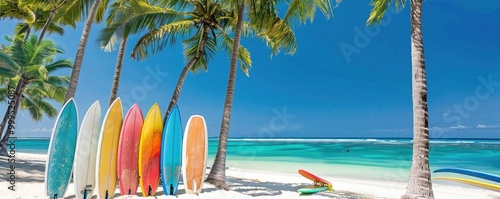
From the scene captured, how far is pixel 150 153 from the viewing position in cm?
498

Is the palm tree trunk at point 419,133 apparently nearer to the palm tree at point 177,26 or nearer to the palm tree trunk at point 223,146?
the palm tree trunk at point 223,146

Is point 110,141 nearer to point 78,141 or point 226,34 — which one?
point 78,141

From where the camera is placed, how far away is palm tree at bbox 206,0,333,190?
248 inches

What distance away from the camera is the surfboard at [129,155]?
4811 millimetres

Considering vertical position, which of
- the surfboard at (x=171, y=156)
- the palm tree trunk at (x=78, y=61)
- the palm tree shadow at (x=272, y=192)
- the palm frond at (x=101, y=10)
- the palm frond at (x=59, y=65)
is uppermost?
the palm frond at (x=101, y=10)

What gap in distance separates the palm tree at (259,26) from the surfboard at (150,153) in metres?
1.44

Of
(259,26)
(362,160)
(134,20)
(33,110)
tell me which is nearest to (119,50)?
(134,20)

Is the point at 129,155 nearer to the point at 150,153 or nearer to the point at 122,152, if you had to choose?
the point at 122,152

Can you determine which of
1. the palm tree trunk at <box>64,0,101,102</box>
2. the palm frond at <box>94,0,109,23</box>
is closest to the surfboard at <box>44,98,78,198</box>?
the palm tree trunk at <box>64,0,101,102</box>

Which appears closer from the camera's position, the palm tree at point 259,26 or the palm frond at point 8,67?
the palm tree at point 259,26

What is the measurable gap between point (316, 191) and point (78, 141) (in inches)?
178

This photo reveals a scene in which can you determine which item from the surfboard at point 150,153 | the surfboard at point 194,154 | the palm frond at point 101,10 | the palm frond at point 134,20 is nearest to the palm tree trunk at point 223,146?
the surfboard at point 194,154

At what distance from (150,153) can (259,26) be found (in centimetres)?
386

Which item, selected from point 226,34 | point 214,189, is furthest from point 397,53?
point 214,189
